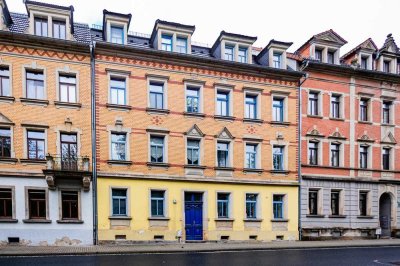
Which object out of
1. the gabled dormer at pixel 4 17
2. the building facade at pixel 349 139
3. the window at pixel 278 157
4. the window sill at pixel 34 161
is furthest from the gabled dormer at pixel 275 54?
the gabled dormer at pixel 4 17

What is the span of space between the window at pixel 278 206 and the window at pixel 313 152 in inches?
136

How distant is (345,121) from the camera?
2347 centimetres

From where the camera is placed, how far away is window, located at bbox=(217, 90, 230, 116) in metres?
21.2

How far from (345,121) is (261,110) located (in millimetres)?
6717

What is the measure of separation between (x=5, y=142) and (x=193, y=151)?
10519 millimetres

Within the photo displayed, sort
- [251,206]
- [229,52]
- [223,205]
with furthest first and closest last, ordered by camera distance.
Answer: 1. [229,52]
2. [251,206]
3. [223,205]

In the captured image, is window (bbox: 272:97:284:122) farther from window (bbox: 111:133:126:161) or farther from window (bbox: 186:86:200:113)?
window (bbox: 111:133:126:161)

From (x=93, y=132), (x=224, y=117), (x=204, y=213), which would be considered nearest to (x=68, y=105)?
(x=93, y=132)

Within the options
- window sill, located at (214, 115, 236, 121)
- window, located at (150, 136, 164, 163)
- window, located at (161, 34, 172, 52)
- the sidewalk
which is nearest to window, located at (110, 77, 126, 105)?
window, located at (150, 136, 164, 163)

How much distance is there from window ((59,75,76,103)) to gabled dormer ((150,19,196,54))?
547 cm

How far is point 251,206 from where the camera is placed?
21.1 meters

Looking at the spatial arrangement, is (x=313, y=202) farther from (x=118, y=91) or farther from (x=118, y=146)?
(x=118, y=91)

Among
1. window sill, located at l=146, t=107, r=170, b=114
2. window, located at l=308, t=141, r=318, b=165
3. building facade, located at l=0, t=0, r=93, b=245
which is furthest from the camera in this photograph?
window, located at l=308, t=141, r=318, b=165

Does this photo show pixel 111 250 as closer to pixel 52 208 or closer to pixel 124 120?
pixel 52 208
